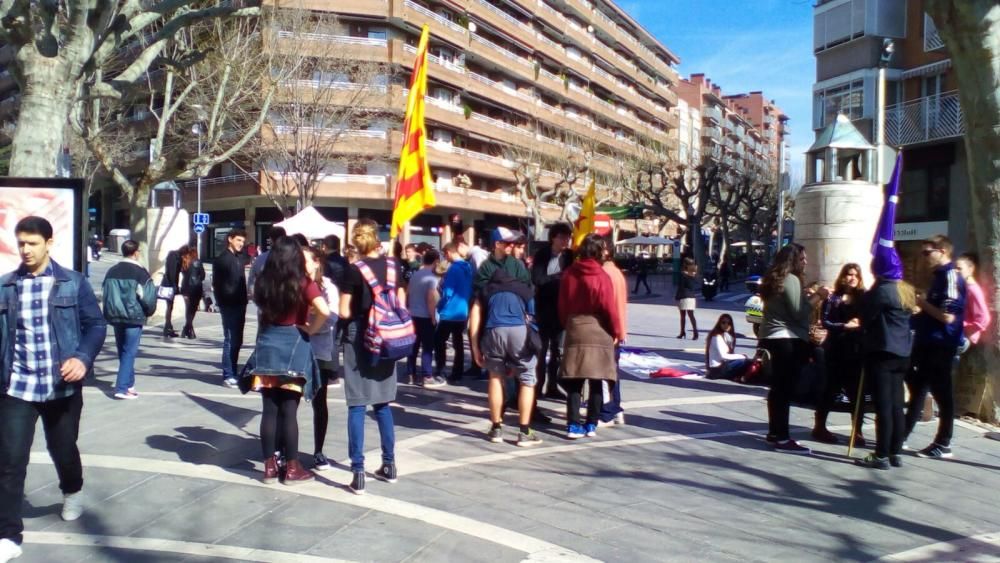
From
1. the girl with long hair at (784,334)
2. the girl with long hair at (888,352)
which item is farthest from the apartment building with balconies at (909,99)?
the girl with long hair at (888,352)

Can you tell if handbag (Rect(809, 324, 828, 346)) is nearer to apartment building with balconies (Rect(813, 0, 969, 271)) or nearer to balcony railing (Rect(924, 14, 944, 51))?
apartment building with balconies (Rect(813, 0, 969, 271))

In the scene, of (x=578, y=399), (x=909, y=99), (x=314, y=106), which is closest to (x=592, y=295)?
(x=578, y=399)

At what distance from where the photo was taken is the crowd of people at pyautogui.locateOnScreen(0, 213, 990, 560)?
4461mm

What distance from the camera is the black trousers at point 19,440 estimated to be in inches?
167

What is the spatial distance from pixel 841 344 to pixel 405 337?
3.92m

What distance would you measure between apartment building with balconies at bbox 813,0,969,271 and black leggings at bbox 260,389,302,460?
81.7 ft

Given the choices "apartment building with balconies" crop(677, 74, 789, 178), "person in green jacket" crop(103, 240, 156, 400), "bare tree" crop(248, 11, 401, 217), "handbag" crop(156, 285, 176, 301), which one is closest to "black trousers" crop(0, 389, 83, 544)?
"person in green jacket" crop(103, 240, 156, 400)

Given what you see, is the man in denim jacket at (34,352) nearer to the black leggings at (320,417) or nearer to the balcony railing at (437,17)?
the black leggings at (320,417)

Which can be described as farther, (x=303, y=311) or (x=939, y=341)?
(x=939, y=341)

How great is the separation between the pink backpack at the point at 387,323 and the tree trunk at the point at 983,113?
5580mm

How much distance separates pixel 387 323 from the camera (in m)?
5.58

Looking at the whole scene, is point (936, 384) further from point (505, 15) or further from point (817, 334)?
point (505, 15)

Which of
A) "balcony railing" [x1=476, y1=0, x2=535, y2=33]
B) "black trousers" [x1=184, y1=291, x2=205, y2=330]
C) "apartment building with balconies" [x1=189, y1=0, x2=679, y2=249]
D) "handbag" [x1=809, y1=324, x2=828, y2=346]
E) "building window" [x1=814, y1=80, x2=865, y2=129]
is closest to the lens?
"handbag" [x1=809, y1=324, x2=828, y2=346]

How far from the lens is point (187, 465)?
593cm
